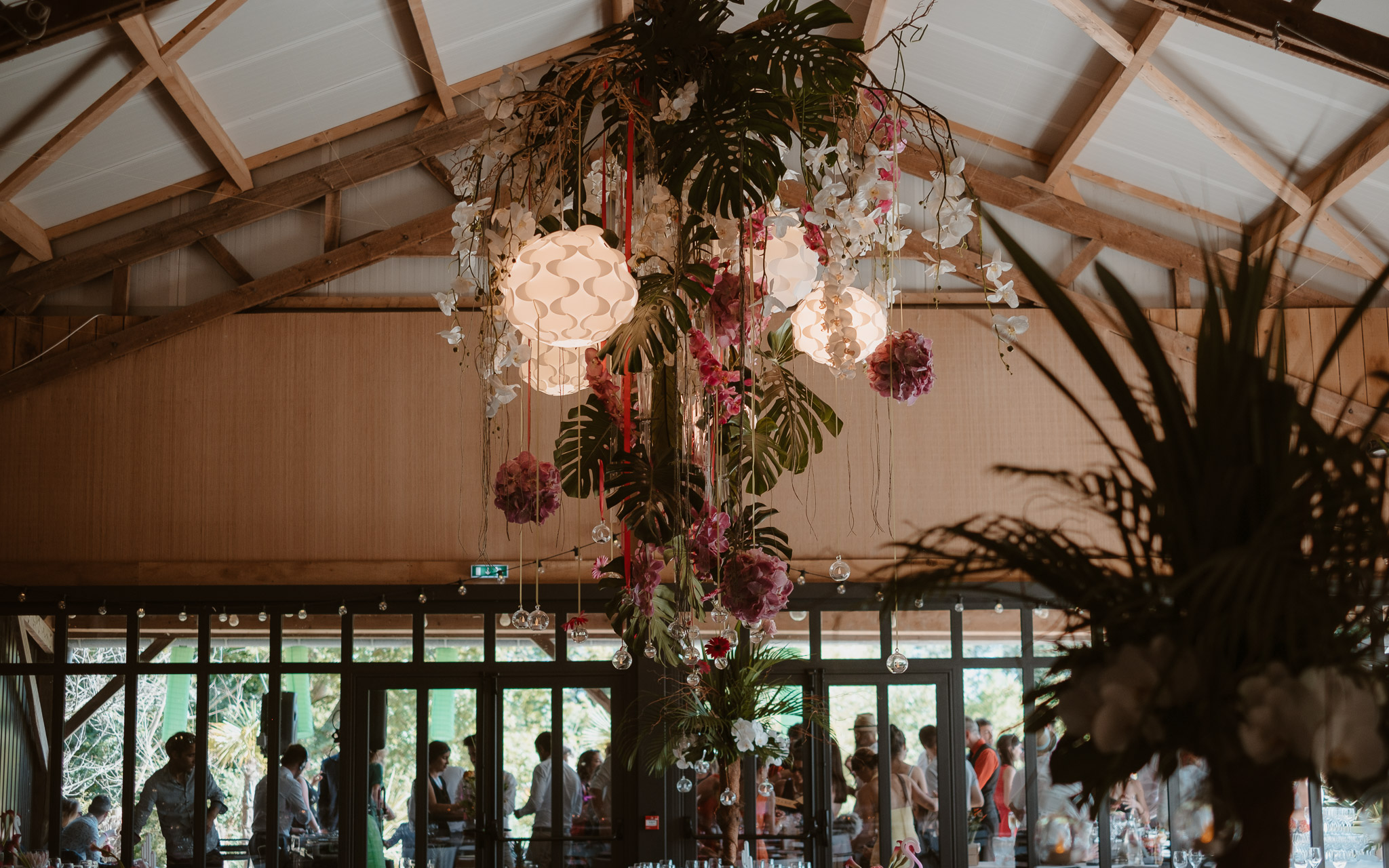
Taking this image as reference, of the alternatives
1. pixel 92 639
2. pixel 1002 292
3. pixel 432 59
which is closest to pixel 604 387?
pixel 1002 292

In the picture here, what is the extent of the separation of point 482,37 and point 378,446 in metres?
3.23

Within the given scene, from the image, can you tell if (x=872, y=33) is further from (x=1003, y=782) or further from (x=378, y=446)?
(x=1003, y=782)

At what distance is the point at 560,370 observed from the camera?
280cm

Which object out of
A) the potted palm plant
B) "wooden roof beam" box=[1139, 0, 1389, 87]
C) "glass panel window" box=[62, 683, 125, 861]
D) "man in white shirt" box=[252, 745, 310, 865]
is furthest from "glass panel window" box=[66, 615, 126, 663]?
the potted palm plant

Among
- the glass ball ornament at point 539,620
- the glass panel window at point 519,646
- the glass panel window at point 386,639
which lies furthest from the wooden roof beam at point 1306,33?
the glass panel window at point 386,639

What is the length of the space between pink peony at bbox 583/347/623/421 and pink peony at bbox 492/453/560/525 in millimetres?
198

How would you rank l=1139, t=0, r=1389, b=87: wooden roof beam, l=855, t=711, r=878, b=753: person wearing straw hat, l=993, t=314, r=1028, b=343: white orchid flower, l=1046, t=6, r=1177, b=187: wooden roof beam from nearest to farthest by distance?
l=993, t=314, r=1028, b=343: white orchid flower → l=1139, t=0, r=1389, b=87: wooden roof beam → l=1046, t=6, r=1177, b=187: wooden roof beam → l=855, t=711, r=878, b=753: person wearing straw hat

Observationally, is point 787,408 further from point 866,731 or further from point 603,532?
point 866,731

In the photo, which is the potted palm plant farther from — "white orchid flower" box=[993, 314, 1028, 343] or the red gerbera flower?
the red gerbera flower

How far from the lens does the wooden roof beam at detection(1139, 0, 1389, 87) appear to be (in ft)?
15.7

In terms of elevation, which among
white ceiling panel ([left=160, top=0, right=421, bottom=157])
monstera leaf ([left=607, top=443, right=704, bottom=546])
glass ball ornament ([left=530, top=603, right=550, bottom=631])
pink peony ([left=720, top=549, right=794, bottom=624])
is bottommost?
glass ball ornament ([left=530, top=603, right=550, bottom=631])

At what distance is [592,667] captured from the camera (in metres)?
8.80

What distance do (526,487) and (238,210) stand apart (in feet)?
21.7

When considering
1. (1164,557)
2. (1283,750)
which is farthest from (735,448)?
(1283,750)
